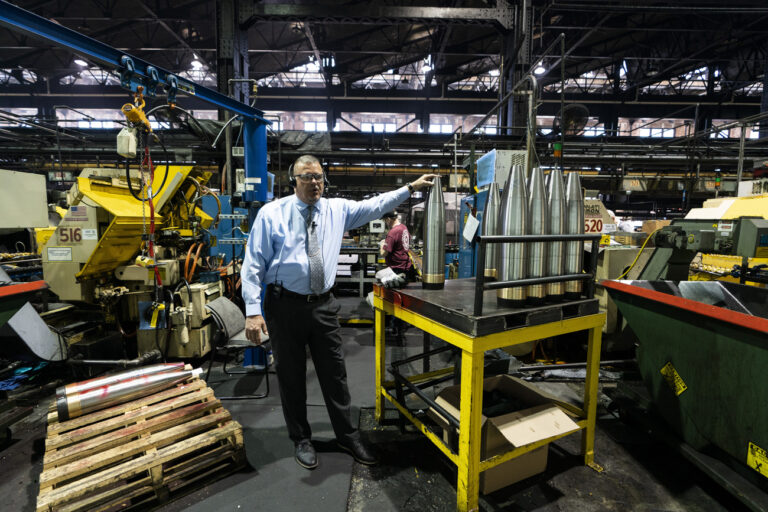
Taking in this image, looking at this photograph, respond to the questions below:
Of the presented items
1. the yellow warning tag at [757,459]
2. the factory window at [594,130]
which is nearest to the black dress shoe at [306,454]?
the yellow warning tag at [757,459]

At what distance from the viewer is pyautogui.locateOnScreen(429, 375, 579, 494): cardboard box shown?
5.76 feet

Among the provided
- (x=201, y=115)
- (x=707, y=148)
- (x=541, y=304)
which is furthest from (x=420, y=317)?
(x=201, y=115)

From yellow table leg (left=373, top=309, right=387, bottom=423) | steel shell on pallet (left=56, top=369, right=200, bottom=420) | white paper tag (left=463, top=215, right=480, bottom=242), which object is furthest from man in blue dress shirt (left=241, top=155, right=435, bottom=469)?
steel shell on pallet (left=56, top=369, right=200, bottom=420)

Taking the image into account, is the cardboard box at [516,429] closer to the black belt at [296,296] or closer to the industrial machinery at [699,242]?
the black belt at [296,296]

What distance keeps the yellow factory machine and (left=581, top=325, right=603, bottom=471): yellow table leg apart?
3.47 metres

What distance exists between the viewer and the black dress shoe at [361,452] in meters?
2.20

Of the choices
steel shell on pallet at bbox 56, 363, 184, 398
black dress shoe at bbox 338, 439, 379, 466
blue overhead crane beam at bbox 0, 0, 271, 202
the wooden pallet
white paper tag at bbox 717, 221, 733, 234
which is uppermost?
blue overhead crane beam at bbox 0, 0, 271, 202

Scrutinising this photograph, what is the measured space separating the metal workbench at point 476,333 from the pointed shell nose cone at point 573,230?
0.10m

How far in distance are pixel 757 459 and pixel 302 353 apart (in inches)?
96.2

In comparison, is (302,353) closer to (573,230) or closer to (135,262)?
(573,230)

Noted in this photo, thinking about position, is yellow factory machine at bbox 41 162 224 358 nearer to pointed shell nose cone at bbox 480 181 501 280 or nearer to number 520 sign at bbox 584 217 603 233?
pointed shell nose cone at bbox 480 181 501 280

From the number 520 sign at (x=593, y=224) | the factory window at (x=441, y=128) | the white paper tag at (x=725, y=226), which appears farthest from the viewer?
the factory window at (x=441, y=128)

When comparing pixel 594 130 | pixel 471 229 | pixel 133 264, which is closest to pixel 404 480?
pixel 471 229

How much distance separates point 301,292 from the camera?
2104 millimetres
